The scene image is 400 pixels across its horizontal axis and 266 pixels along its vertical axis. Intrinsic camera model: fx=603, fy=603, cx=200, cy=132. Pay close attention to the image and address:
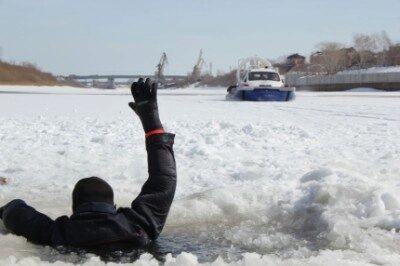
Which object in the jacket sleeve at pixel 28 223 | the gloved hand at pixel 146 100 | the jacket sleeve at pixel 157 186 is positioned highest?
the gloved hand at pixel 146 100

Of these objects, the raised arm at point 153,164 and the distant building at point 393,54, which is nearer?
the raised arm at point 153,164

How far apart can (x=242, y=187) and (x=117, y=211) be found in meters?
2.15

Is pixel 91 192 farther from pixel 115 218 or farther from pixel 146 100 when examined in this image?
pixel 146 100

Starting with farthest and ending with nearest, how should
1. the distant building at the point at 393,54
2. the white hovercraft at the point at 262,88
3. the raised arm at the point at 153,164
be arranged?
the distant building at the point at 393,54 → the white hovercraft at the point at 262,88 → the raised arm at the point at 153,164

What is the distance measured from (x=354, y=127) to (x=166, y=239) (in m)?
7.54

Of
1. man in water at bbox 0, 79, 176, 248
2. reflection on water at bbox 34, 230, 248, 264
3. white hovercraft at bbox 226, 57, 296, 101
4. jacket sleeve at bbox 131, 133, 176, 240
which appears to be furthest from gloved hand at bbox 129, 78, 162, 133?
white hovercraft at bbox 226, 57, 296, 101

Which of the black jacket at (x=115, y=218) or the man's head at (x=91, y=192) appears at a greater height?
the man's head at (x=91, y=192)

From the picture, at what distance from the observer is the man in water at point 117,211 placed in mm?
3678

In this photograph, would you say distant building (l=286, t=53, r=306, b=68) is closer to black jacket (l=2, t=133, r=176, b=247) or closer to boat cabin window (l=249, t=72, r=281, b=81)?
boat cabin window (l=249, t=72, r=281, b=81)

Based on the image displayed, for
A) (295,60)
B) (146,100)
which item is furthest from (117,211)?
(295,60)

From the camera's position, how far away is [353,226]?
14.5ft

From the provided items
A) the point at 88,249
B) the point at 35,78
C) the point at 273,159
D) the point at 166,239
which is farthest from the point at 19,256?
the point at 35,78

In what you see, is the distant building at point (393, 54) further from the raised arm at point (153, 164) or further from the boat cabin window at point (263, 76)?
the raised arm at point (153, 164)

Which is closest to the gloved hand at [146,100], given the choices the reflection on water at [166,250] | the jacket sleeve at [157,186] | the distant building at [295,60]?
the jacket sleeve at [157,186]
